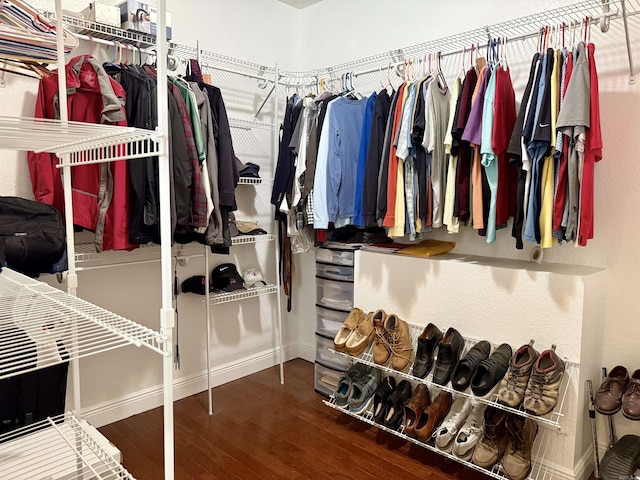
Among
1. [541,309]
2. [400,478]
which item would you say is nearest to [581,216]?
[541,309]

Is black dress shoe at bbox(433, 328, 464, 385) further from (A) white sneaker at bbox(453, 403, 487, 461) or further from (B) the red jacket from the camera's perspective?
(B) the red jacket

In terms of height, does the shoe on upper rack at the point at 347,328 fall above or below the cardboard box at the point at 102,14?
below

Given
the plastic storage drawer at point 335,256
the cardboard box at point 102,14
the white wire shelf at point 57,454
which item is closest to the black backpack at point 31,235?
the white wire shelf at point 57,454

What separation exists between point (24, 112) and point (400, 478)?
93.9 inches

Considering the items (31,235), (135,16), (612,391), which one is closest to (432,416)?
(612,391)

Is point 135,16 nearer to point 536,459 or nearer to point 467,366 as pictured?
point 467,366

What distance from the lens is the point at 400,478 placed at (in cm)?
204

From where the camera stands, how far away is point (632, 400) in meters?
1.85

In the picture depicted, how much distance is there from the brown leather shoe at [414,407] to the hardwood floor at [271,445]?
161 mm

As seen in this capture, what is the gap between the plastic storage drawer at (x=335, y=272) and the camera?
277cm

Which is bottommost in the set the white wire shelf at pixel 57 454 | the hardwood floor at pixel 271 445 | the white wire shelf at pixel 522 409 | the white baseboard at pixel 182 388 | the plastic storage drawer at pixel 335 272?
the hardwood floor at pixel 271 445

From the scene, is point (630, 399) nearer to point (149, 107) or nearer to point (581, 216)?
point (581, 216)

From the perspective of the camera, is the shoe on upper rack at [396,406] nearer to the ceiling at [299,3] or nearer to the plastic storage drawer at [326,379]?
the plastic storage drawer at [326,379]

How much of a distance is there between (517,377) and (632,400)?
0.45 m
